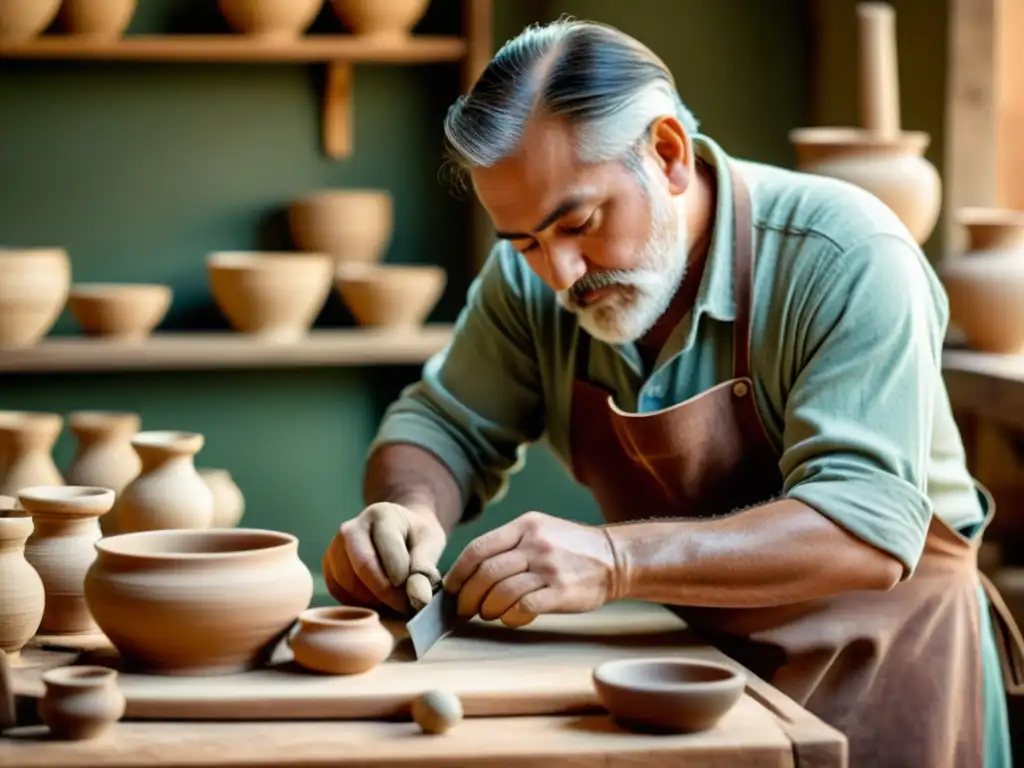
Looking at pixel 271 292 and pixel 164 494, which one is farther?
pixel 271 292

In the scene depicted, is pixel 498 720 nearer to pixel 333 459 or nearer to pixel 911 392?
pixel 911 392

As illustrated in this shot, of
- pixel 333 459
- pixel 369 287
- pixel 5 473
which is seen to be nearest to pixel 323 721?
pixel 5 473

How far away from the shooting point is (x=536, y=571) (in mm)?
2178

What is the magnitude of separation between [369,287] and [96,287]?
782 millimetres

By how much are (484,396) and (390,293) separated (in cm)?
168

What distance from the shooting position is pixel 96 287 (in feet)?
14.9

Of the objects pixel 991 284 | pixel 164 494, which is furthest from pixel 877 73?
pixel 164 494

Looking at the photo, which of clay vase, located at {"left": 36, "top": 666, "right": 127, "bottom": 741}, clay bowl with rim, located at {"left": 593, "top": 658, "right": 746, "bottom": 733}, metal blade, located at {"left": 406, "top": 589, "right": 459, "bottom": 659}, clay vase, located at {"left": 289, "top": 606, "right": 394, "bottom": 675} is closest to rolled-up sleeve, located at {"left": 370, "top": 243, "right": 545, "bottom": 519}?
metal blade, located at {"left": 406, "top": 589, "right": 459, "bottom": 659}

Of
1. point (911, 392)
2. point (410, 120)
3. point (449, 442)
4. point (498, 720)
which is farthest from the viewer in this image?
point (410, 120)

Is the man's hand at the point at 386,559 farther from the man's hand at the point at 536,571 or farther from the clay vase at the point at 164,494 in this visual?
the clay vase at the point at 164,494

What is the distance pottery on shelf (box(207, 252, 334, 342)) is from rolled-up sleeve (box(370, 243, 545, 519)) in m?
1.55

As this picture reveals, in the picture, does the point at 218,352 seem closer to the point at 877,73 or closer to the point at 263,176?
the point at 263,176

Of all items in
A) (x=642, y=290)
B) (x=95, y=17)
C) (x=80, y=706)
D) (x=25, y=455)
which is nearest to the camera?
(x=80, y=706)

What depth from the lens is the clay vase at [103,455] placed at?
3332mm
